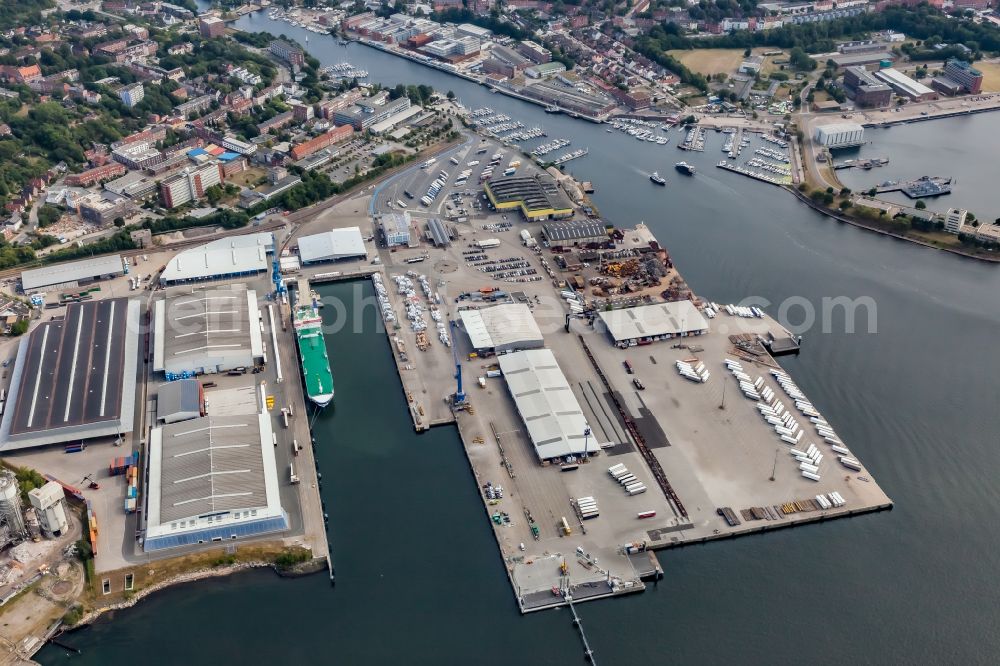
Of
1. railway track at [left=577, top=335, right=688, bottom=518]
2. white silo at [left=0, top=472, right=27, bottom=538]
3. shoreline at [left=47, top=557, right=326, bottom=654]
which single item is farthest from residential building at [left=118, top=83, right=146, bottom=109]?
shoreline at [left=47, top=557, right=326, bottom=654]

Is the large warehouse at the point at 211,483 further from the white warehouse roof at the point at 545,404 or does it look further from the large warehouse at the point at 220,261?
the large warehouse at the point at 220,261

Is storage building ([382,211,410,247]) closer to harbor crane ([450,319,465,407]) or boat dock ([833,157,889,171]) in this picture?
harbor crane ([450,319,465,407])

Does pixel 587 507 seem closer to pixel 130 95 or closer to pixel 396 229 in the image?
pixel 396 229

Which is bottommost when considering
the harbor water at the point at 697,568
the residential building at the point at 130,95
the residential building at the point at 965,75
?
the harbor water at the point at 697,568

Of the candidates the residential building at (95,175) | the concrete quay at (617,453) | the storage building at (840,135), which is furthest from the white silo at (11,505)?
the storage building at (840,135)

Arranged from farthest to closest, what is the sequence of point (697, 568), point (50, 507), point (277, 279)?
point (277, 279) → point (697, 568) → point (50, 507)

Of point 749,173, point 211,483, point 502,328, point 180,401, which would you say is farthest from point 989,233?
point 180,401

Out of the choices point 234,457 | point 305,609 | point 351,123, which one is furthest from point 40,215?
point 305,609
